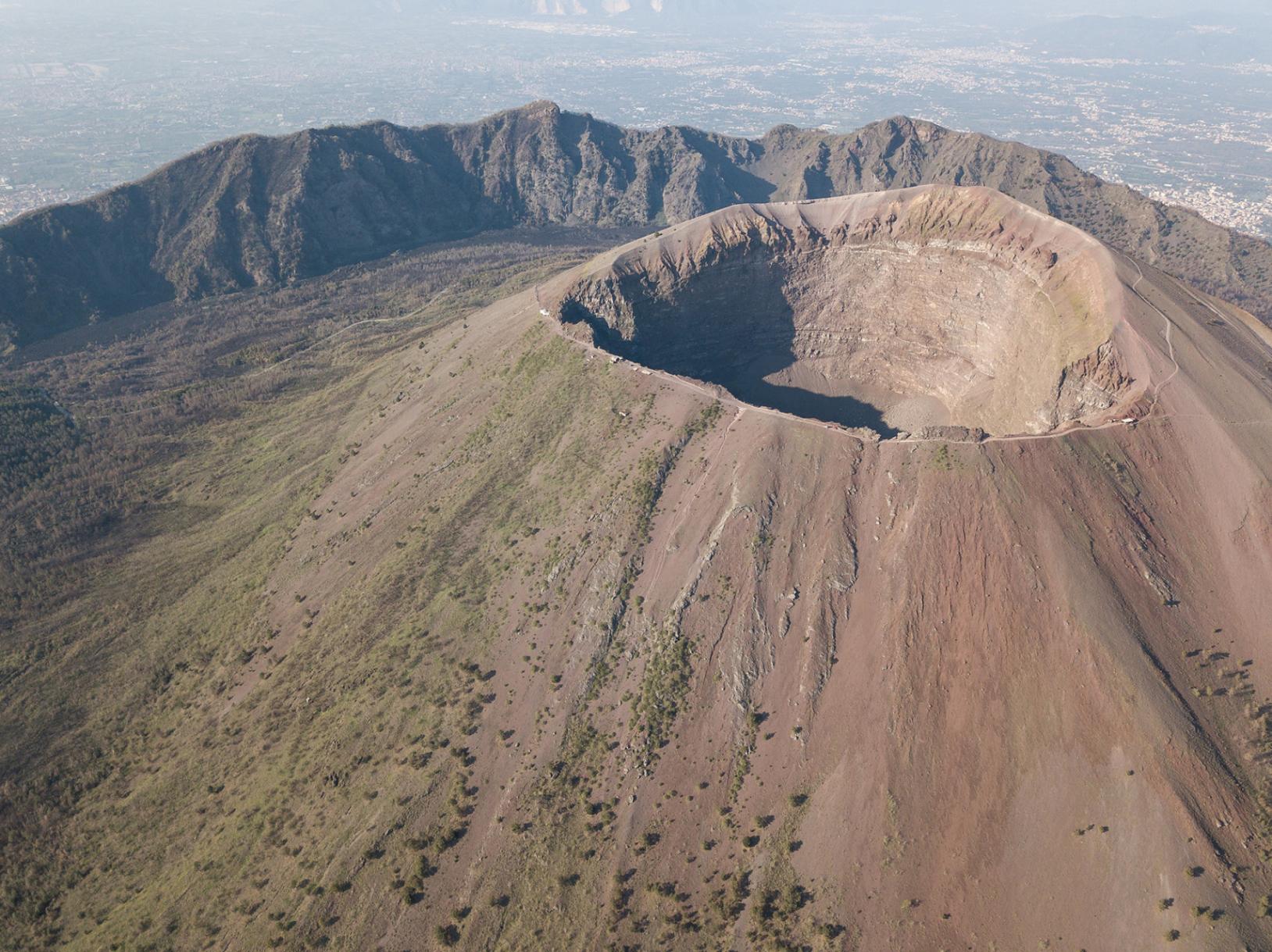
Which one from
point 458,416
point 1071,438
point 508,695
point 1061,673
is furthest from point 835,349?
point 508,695

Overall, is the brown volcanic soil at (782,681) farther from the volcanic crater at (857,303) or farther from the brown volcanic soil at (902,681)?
the volcanic crater at (857,303)

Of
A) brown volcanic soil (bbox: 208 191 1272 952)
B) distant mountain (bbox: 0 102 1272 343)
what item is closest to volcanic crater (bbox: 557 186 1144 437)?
brown volcanic soil (bbox: 208 191 1272 952)

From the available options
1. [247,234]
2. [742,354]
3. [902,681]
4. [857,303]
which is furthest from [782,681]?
[247,234]

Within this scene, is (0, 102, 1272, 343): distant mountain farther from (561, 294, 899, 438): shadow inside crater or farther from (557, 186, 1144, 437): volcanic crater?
(561, 294, 899, 438): shadow inside crater

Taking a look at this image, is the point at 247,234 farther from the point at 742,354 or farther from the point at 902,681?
the point at 902,681

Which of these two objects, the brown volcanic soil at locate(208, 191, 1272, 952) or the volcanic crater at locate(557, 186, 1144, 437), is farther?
the volcanic crater at locate(557, 186, 1144, 437)

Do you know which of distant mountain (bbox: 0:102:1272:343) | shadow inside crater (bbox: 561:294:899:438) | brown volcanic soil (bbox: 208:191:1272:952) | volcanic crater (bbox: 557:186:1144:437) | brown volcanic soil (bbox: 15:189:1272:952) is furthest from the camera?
distant mountain (bbox: 0:102:1272:343)

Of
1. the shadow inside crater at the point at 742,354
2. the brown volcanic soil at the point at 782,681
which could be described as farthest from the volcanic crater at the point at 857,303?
the brown volcanic soil at the point at 782,681
